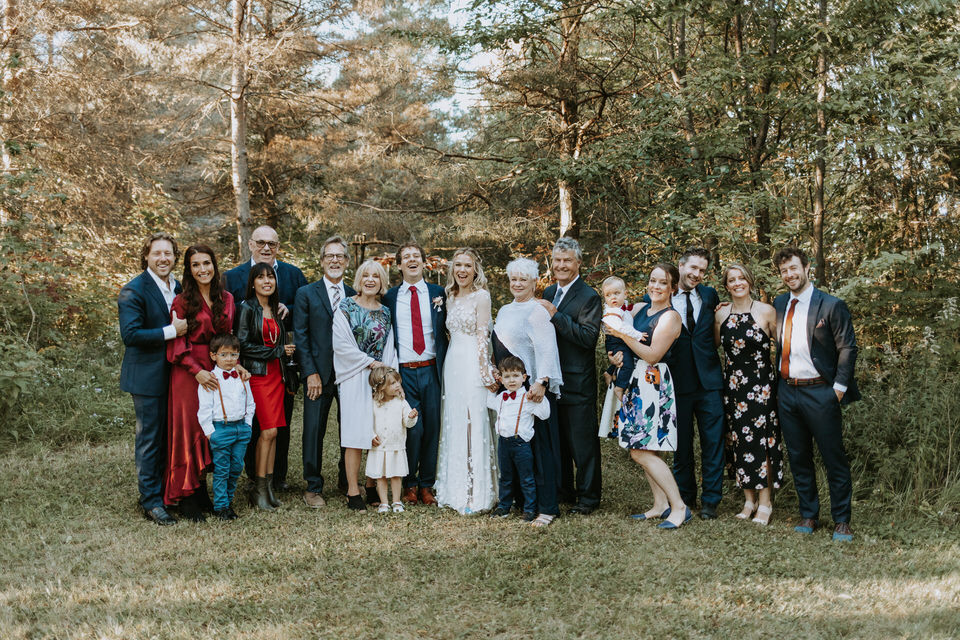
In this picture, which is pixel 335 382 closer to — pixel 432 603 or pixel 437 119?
pixel 432 603

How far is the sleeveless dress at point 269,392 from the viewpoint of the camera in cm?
526

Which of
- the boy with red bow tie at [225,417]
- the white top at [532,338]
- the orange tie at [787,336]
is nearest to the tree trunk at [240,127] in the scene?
the boy with red bow tie at [225,417]

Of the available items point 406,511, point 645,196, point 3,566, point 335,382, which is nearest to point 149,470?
point 3,566

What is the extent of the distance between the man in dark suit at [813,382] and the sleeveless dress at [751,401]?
0.37ft

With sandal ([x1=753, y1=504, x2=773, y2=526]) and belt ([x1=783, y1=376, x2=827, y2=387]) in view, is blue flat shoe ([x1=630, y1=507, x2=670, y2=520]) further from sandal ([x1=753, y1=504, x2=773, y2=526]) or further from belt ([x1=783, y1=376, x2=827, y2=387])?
belt ([x1=783, y1=376, x2=827, y2=387])

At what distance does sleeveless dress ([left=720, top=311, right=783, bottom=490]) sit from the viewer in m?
4.91

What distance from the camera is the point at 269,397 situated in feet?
17.4

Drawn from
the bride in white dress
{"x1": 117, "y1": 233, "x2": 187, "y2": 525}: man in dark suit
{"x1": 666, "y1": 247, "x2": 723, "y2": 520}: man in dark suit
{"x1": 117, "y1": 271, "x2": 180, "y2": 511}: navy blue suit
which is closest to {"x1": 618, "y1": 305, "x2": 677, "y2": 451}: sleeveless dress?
{"x1": 666, "y1": 247, "x2": 723, "y2": 520}: man in dark suit

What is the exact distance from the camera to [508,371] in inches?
195

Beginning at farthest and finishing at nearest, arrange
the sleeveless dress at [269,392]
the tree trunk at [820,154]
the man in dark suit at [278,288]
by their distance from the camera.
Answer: the tree trunk at [820,154]
the man in dark suit at [278,288]
the sleeveless dress at [269,392]

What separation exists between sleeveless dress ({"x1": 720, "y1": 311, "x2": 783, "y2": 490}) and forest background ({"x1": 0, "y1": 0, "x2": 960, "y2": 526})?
42.4 inches

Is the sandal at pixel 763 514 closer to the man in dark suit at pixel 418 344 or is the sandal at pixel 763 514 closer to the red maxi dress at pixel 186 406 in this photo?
the man in dark suit at pixel 418 344

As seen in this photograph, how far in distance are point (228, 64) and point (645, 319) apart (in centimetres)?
1059

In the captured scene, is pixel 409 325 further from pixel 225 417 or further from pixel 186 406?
pixel 186 406
